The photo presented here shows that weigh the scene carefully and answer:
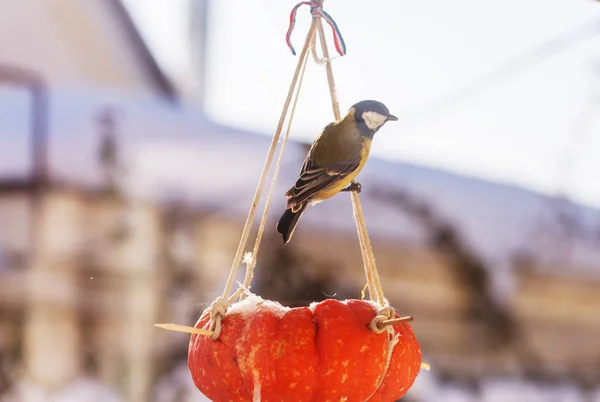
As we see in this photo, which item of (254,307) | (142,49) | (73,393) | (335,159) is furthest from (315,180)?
(142,49)

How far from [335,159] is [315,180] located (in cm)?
4

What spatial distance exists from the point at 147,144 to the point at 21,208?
409 millimetres

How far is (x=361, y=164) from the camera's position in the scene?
850 mm

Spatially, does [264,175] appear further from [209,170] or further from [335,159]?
[209,170]

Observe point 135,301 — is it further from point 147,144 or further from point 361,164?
point 361,164

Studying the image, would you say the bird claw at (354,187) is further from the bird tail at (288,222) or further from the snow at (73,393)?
the snow at (73,393)

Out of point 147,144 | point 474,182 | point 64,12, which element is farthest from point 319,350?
point 64,12

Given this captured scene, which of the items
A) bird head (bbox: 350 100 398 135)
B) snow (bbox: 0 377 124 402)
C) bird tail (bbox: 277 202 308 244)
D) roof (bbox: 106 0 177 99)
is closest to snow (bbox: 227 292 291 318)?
bird tail (bbox: 277 202 308 244)

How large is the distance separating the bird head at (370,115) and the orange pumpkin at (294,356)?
242 millimetres

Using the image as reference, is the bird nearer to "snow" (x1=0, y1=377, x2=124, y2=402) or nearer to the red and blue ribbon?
the red and blue ribbon

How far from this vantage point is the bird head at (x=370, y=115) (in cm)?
84

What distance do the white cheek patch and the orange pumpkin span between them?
24cm

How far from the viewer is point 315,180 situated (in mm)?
819

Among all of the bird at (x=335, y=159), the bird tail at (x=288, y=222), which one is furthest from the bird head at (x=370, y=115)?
the bird tail at (x=288, y=222)
